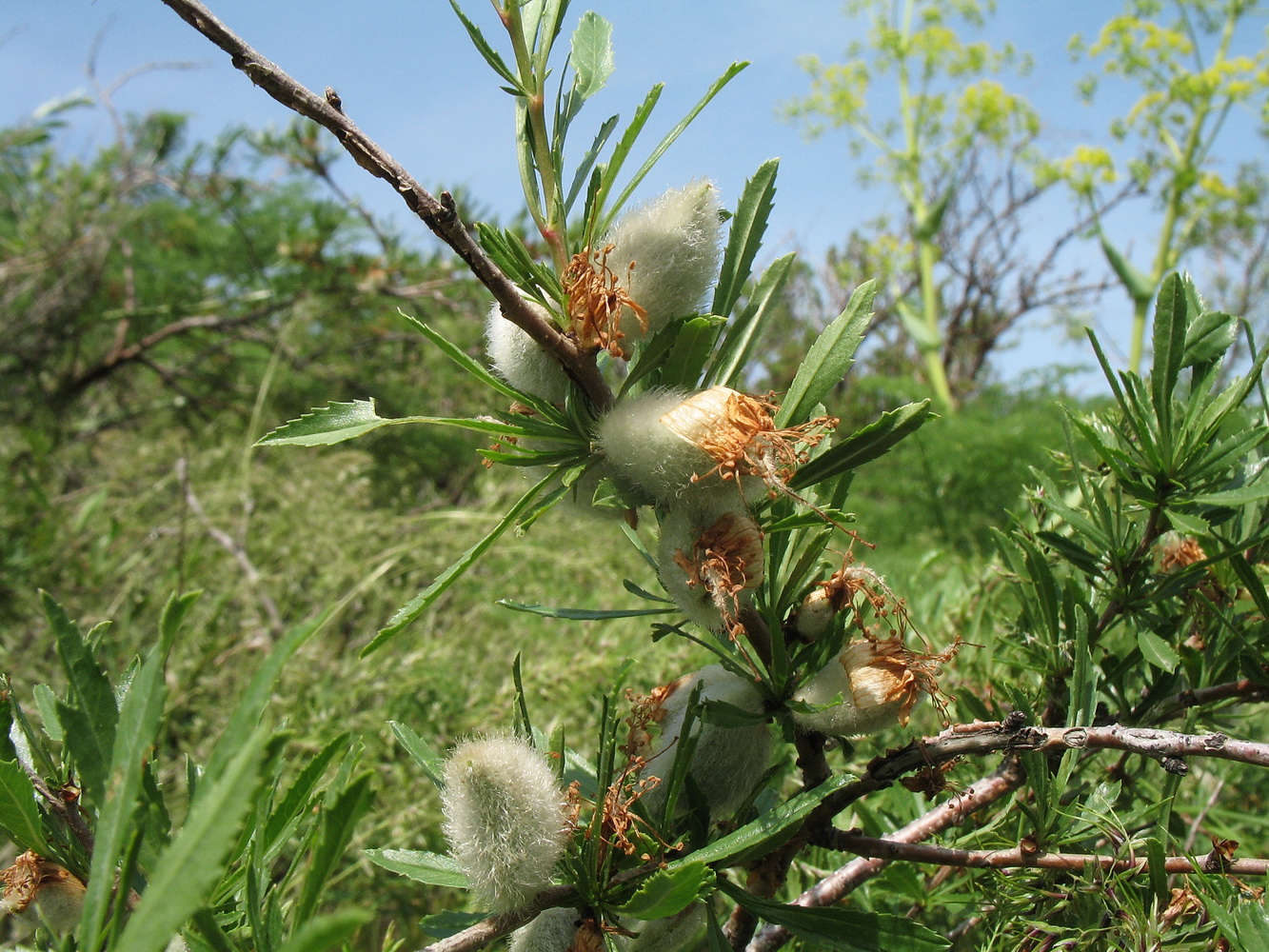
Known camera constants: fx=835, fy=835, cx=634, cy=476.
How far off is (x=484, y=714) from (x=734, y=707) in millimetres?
595

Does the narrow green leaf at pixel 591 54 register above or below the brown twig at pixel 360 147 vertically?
above

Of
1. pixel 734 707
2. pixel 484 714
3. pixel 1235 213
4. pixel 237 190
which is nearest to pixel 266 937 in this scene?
pixel 734 707

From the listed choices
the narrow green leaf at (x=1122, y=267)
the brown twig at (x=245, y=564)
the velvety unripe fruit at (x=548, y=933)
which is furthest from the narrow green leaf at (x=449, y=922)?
the narrow green leaf at (x=1122, y=267)

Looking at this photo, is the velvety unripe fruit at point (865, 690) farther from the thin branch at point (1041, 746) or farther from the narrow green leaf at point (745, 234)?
the narrow green leaf at point (745, 234)

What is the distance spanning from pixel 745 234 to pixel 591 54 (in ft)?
0.34

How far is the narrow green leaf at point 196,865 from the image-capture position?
6.5 inches

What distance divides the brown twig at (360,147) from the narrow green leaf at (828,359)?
115 millimetres

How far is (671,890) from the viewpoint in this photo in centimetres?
27

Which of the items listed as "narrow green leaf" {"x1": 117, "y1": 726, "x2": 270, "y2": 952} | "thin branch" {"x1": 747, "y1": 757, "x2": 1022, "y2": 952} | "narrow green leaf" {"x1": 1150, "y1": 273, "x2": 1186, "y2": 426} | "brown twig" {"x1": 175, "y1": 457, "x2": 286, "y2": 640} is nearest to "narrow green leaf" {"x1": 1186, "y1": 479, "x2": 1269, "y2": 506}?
"narrow green leaf" {"x1": 1150, "y1": 273, "x2": 1186, "y2": 426}

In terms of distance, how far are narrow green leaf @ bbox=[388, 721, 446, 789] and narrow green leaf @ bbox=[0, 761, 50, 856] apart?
0.41ft

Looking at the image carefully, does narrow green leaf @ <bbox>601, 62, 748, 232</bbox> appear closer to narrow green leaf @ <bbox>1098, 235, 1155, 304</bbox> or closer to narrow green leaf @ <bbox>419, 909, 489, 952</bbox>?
narrow green leaf @ <bbox>419, 909, 489, 952</bbox>

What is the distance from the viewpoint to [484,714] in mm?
870

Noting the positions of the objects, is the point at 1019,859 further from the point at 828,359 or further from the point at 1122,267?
the point at 1122,267

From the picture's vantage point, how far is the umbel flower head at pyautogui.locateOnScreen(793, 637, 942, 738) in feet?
1.05
